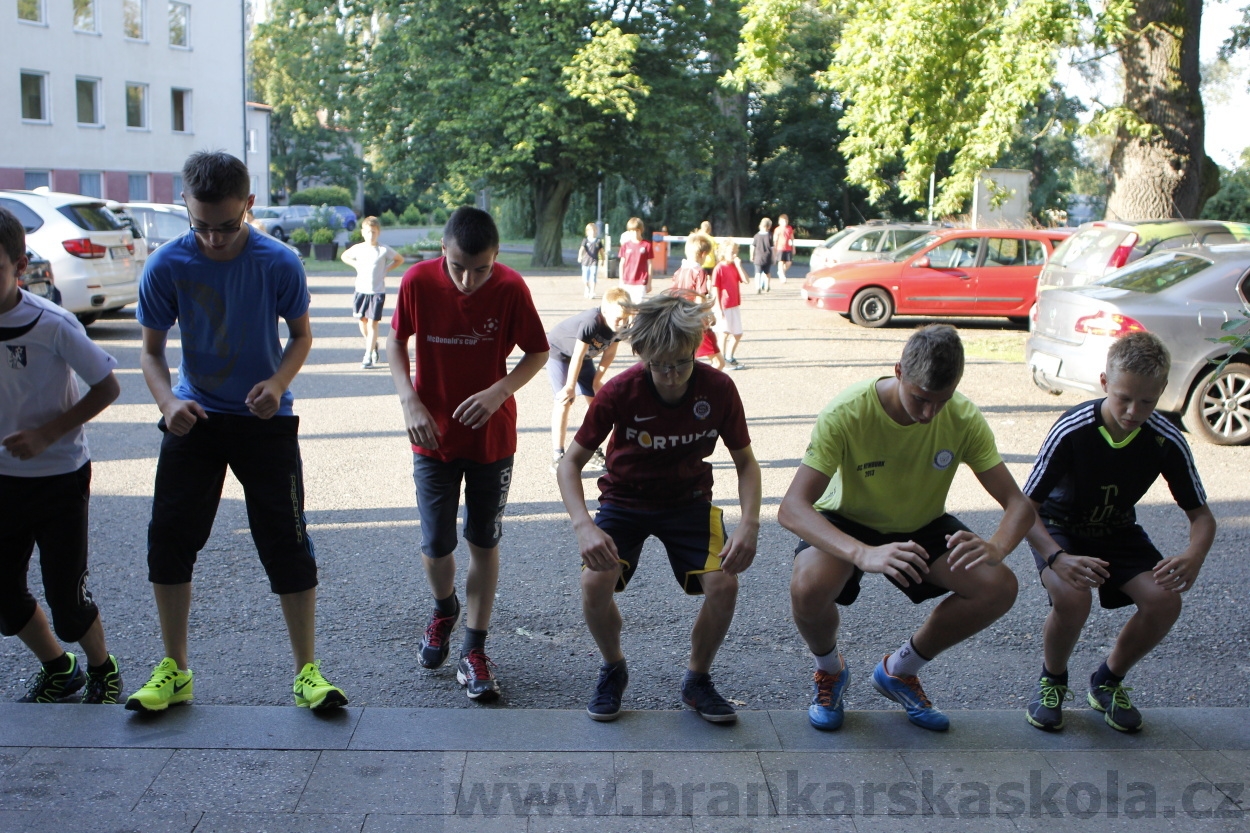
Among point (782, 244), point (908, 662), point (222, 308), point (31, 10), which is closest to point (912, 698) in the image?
point (908, 662)

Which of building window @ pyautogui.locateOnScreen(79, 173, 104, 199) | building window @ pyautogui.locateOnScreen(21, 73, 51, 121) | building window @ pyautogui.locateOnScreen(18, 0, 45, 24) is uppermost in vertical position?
building window @ pyautogui.locateOnScreen(18, 0, 45, 24)

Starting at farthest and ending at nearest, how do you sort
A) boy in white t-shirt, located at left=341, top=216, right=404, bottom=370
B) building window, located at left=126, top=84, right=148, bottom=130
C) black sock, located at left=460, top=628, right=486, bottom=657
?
building window, located at left=126, top=84, right=148, bottom=130 → boy in white t-shirt, located at left=341, top=216, right=404, bottom=370 → black sock, located at left=460, top=628, right=486, bottom=657

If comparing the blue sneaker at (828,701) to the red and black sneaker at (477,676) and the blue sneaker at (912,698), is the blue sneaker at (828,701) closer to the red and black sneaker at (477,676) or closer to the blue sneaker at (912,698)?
the blue sneaker at (912,698)

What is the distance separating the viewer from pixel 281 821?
3.29 m

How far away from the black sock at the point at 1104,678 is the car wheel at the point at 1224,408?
6.32 meters

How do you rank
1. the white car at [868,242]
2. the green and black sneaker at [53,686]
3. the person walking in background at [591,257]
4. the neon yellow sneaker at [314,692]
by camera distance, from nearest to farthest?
the neon yellow sneaker at [314,692]
the green and black sneaker at [53,686]
the white car at [868,242]
the person walking in background at [591,257]

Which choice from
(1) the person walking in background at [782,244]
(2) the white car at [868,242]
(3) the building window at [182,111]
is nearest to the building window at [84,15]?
(3) the building window at [182,111]

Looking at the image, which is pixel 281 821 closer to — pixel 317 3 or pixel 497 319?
pixel 497 319

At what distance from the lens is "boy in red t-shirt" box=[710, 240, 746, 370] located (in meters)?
13.3

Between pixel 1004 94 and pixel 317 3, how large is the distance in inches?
930

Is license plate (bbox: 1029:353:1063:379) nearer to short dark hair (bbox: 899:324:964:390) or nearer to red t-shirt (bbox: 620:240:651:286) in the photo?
red t-shirt (bbox: 620:240:651:286)

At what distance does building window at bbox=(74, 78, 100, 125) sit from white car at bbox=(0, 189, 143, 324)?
28090 mm

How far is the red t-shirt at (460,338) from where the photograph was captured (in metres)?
4.28

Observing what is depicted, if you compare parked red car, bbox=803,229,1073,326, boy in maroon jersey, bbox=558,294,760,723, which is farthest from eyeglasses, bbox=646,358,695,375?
parked red car, bbox=803,229,1073,326
